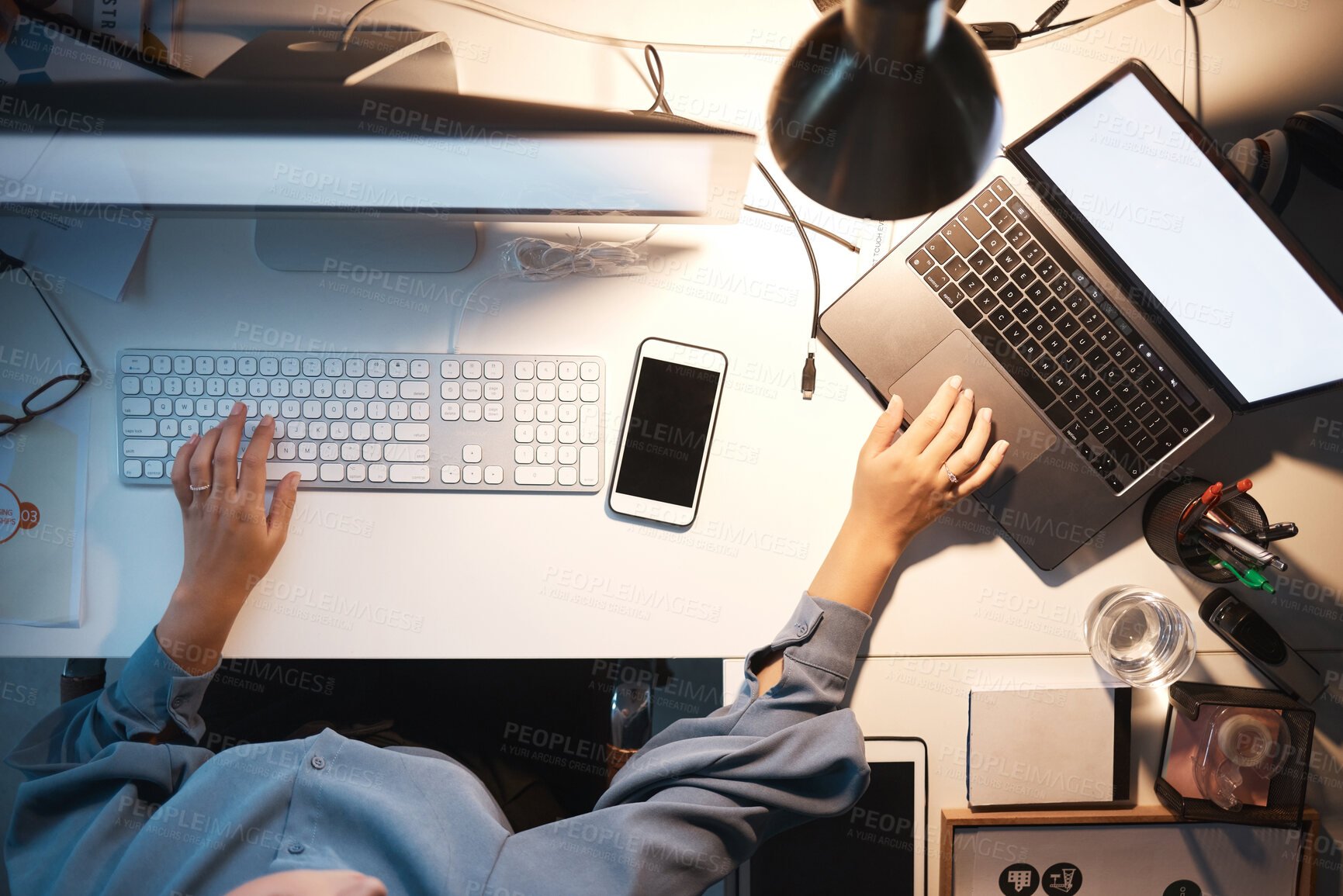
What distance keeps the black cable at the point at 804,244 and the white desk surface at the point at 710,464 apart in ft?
0.05

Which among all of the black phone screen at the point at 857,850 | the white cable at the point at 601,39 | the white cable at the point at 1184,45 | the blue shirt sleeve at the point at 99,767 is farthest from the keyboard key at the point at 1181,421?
the blue shirt sleeve at the point at 99,767

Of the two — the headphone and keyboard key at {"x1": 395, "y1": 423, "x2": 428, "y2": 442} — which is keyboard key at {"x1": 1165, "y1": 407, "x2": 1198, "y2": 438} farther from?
keyboard key at {"x1": 395, "y1": 423, "x2": 428, "y2": 442}

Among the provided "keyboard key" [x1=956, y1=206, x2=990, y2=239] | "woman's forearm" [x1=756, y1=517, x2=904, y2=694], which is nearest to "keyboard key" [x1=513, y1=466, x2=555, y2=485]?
"woman's forearm" [x1=756, y1=517, x2=904, y2=694]

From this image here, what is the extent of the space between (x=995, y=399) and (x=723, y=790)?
52cm

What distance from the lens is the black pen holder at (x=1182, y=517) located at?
2.89 feet

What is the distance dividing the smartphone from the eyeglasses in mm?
621

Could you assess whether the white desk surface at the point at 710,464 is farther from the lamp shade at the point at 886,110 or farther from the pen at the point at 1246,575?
the lamp shade at the point at 886,110

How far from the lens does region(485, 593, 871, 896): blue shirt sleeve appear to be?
2.67 ft

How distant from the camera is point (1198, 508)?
2.82 ft

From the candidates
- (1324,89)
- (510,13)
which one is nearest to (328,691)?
(510,13)

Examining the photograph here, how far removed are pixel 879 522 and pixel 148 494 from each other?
83cm

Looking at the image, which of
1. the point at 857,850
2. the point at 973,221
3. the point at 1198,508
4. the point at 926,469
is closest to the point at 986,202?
the point at 973,221

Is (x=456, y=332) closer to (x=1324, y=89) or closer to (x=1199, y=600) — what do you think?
(x=1199, y=600)

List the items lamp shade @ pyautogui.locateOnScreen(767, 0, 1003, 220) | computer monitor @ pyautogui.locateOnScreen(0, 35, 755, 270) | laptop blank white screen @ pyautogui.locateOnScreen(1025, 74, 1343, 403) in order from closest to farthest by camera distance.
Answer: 1. lamp shade @ pyautogui.locateOnScreen(767, 0, 1003, 220)
2. computer monitor @ pyautogui.locateOnScreen(0, 35, 755, 270)
3. laptop blank white screen @ pyautogui.locateOnScreen(1025, 74, 1343, 403)
